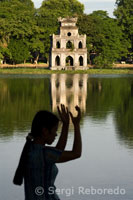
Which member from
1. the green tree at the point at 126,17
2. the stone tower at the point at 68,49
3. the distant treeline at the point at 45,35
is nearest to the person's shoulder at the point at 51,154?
the stone tower at the point at 68,49

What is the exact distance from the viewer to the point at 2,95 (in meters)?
43.6

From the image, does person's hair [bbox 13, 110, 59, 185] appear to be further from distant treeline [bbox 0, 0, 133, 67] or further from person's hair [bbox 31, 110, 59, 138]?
distant treeline [bbox 0, 0, 133, 67]

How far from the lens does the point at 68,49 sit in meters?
107

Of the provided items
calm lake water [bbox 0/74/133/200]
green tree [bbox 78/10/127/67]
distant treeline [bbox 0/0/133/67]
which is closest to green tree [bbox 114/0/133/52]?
distant treeline [bbox 0/0/133/67]

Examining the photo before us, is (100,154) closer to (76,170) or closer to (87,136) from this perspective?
A: (76,170)

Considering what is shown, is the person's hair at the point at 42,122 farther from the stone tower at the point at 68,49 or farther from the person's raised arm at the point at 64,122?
the stone tower at the point at 68,49

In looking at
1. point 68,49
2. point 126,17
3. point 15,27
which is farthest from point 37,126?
point 126,17

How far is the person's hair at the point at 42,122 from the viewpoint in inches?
237

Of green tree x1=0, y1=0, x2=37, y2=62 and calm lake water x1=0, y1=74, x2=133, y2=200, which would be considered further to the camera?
green tree x1=0, y1=0, x2=37, y2=62

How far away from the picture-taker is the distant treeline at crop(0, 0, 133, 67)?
116500 millimetres

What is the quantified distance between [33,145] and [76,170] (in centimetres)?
922

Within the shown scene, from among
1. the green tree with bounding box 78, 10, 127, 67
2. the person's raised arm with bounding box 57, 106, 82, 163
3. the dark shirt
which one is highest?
the green tree with bounding box 78, 10, 127, 67

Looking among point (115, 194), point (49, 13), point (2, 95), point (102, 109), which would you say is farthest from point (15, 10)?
point (115, 194)

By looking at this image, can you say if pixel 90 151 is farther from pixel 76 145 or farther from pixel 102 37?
pixel 102 37
